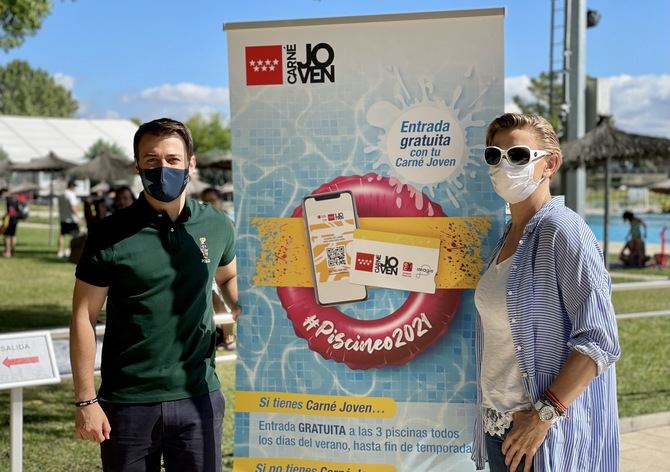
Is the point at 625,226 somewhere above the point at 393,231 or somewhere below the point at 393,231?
below

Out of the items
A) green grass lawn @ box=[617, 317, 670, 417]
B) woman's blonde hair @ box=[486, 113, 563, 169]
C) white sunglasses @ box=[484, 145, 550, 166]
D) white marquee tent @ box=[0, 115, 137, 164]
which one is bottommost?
green grass lawn @ box=[617, 317, 670, 417]

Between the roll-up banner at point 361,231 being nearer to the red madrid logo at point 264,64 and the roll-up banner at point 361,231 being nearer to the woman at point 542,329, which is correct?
the red madrid logo at point 264,64

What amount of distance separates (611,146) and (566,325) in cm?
1543

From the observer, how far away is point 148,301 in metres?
2.97

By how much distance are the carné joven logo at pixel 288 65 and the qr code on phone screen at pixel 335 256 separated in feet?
2.28

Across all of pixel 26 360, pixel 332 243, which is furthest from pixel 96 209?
pixel 332 243

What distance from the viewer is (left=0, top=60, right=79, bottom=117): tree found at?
124 meters

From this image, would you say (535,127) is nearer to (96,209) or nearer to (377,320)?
(377,320)

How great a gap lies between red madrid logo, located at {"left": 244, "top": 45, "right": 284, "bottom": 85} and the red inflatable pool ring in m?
0.51

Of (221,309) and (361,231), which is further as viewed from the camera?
(221,309)

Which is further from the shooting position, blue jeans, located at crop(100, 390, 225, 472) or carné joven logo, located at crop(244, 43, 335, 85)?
carné joven logo, located at crop(244, 43, 335, 85)

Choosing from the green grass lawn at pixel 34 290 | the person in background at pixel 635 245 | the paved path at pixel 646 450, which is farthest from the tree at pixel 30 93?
the paved path at pixel 646 450

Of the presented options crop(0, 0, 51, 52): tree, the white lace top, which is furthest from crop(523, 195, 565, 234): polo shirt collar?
crop(0, 0, 51, 52): tree

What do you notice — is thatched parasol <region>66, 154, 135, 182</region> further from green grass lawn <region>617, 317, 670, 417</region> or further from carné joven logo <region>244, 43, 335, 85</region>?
carné joven logo <region>244, 43, 335, 85</region>
